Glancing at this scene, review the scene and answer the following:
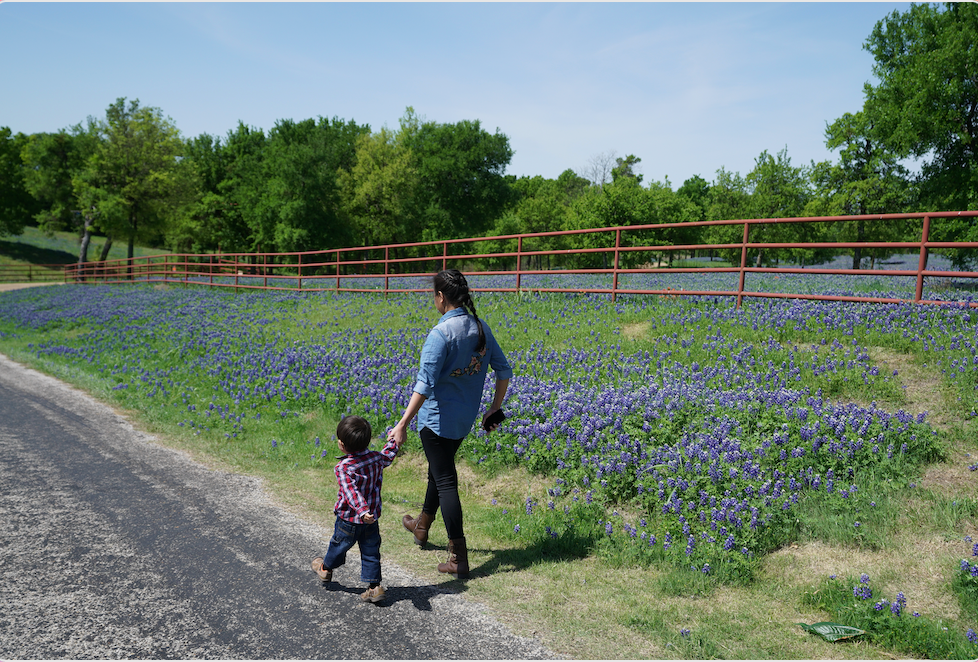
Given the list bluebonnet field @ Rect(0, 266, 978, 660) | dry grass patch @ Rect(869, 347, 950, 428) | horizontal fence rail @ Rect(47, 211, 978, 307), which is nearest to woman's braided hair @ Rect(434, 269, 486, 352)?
bluebonnet field @ Rect(0, 266, 978, 660)

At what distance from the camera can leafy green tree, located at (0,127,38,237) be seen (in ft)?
199

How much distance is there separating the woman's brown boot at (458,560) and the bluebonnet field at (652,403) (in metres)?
0.82

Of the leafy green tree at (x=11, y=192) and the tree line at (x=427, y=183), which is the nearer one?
the tree line at (x=427, y=183)

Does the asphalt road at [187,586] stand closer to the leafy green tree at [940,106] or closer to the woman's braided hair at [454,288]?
the woman's braided hair at [454,288]

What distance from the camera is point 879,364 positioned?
6168mm

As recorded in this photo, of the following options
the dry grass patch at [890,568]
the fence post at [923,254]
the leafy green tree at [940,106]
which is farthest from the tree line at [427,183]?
the dry grass patch at [890,568]

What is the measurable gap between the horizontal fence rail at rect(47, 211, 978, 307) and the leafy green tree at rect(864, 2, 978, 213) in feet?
9.35

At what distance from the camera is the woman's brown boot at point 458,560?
408 centimetres

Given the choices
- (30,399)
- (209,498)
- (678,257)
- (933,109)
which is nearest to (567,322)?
(209,498)

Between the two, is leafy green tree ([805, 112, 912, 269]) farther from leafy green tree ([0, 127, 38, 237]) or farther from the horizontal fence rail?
leafy green tree ([0, 127, 38, 237])

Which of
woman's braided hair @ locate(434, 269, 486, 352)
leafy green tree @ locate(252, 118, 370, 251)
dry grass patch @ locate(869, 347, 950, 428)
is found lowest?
dry grass patch @ locate(869, 347, 950, 428)

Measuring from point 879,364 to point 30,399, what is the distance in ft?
39.3

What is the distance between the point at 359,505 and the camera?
12.0ft

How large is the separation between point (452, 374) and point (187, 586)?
2164mm
